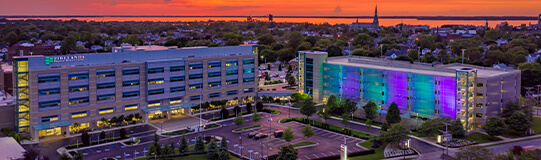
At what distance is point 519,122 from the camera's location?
69.5 m

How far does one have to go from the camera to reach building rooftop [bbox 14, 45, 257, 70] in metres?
72.4

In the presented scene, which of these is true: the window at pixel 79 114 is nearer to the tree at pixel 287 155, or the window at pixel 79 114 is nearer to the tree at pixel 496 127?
the tree at pixel 287 155

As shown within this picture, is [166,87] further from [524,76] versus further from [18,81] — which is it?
[524,76]

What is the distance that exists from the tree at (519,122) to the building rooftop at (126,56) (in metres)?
51.7

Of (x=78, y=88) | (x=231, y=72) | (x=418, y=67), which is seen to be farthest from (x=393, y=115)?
(x=78, y=88)

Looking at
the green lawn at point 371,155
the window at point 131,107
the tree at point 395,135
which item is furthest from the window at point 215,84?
the tree at point 395,135

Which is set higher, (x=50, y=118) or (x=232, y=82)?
(x=232, y=82)

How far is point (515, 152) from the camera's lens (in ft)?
189

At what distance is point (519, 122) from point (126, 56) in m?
64.4

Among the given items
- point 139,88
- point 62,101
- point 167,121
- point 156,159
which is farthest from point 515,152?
point 62,101

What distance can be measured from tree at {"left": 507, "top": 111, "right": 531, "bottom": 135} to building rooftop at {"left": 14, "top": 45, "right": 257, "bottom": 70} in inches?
2034

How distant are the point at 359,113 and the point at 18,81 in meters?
56.5

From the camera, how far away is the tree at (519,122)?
6956 centimetres

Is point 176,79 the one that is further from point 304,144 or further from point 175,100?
point 304,144
